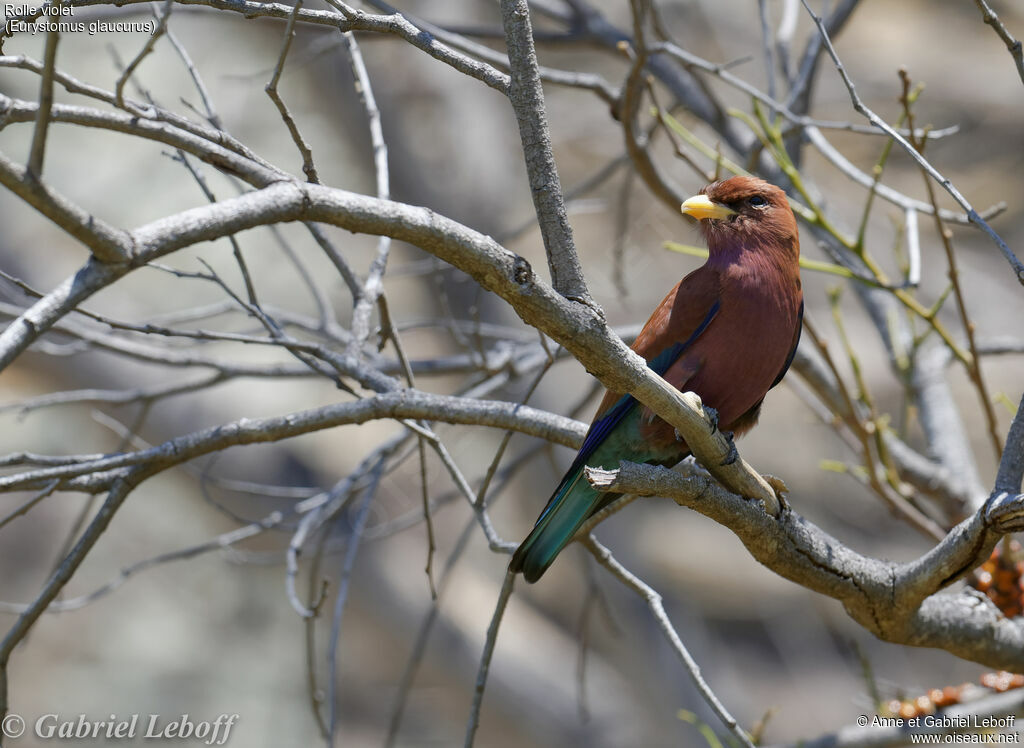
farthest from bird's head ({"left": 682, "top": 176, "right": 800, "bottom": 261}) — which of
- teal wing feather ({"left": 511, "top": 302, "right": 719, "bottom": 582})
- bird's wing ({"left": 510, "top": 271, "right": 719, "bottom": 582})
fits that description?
teal wing feather ({"left": 511, "top": 302, "right": 719, "bottom": 582})

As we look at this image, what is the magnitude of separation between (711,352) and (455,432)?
3356 mm

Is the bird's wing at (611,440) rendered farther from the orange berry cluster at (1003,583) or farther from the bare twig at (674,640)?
the orange berry cluster at (1003,583)

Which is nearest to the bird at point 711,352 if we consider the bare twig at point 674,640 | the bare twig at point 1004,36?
A: the bare twig at point 674,640

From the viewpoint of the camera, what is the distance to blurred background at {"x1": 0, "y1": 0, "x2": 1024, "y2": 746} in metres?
7.21

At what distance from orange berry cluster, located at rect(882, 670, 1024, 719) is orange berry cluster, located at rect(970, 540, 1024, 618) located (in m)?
0.26

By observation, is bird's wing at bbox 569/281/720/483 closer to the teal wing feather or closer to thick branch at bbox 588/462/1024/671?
the teal wing feather

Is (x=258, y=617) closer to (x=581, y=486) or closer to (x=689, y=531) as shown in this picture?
(x=689, y=531)

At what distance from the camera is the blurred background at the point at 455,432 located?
7211 mm

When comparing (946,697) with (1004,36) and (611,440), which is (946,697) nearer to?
(611,440)

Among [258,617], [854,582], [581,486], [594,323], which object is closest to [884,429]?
[854,582]

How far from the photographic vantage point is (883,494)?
330 centimetres

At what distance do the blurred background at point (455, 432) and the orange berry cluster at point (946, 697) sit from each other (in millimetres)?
3588

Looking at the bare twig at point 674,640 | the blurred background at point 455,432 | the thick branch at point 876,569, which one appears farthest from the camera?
the blurred background at point 455,432

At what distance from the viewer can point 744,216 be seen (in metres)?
3.29
